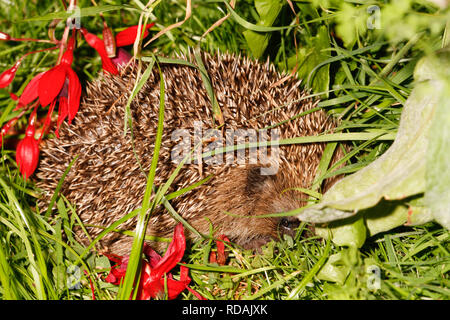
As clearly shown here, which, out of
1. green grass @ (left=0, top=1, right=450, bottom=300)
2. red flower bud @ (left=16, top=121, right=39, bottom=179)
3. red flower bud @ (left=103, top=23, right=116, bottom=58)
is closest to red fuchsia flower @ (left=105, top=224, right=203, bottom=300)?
green grass @ (left=0, top=1, right=450, bottom=300)

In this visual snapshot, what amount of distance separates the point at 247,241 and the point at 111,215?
2.82ft

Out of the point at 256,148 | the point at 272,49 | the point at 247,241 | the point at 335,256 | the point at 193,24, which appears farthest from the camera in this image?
the point at 193,24

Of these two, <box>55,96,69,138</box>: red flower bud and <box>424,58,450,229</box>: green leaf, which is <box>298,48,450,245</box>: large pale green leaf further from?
<box>55,96,69,138</box>: red flower bud

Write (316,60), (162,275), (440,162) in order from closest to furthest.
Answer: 1. (440,162)
2. (162,275)
3. (316,60)

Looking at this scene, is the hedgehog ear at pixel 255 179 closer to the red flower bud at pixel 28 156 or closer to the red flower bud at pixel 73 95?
the red flower bud at pixel 73 95

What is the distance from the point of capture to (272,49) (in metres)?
3.42

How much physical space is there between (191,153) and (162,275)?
661mm

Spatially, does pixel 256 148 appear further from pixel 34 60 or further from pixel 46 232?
pixel 34 60

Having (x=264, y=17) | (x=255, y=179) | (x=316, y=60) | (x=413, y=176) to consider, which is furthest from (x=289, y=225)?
(x=264, y=17)

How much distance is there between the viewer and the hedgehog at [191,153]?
2621 mm

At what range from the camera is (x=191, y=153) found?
255 cm

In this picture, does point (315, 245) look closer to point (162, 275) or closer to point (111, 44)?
point (162, 275)

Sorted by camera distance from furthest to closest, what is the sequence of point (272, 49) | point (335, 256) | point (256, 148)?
point (272, 49) → point (256, 148) → point (335, 256)
